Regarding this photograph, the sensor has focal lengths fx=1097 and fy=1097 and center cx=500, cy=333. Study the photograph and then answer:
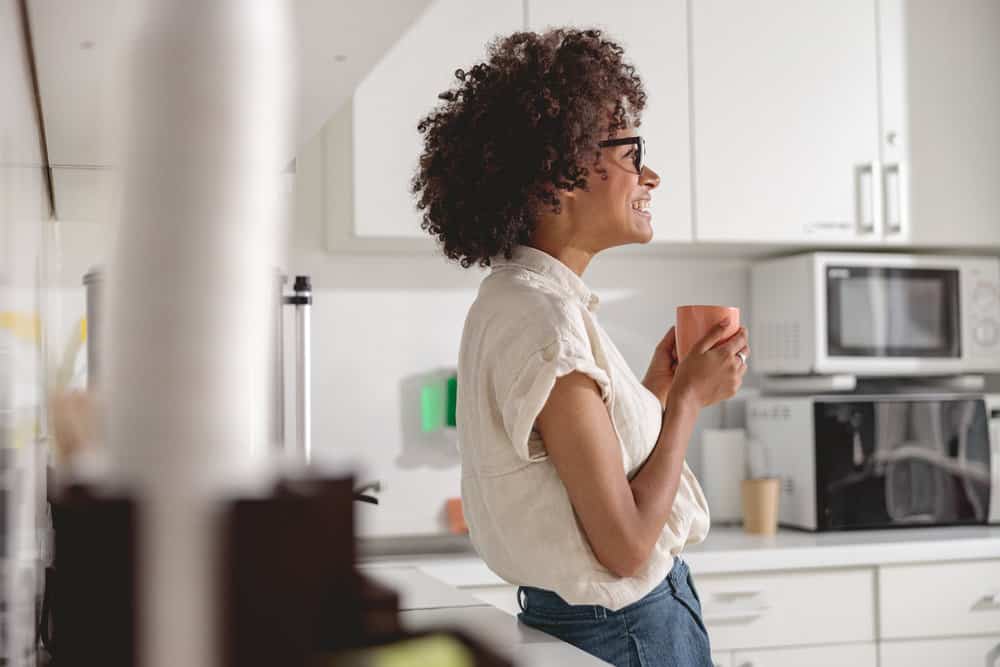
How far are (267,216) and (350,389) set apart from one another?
280cm

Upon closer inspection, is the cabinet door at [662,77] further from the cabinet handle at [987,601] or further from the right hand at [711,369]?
the right hand at [711,369]

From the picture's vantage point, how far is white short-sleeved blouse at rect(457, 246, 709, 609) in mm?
1166

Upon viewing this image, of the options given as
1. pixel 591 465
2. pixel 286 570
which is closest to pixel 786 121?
pixel 591 465

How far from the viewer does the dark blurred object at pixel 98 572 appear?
0.39ft

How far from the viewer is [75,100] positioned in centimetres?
95

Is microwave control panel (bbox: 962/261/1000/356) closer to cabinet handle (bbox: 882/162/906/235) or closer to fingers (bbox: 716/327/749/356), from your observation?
cabinet handle (bbox: 882/162/906/235)

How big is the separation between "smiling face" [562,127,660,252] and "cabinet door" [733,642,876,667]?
1474 mm

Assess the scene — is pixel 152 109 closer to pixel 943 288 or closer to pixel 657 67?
pixel 657 67

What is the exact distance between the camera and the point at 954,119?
302cm

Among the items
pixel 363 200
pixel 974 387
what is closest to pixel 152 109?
pixel 363 200

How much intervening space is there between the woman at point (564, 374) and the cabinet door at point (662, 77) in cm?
142

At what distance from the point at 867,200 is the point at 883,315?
1.01 feet

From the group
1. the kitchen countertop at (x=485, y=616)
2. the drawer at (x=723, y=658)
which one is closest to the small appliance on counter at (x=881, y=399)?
the drawer at (x=723, y=658)

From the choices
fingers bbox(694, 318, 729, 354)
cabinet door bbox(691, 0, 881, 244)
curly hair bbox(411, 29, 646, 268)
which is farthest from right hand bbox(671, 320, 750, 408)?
cabinet door bbox(691, 0, 881, 244)
